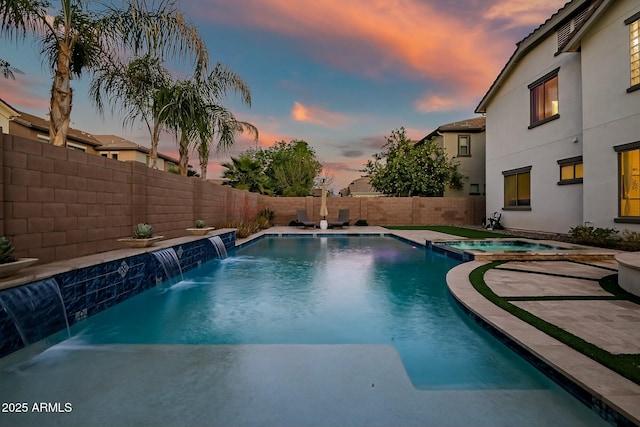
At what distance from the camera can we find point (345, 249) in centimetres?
1123

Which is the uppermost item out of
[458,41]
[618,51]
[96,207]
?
[458,41]

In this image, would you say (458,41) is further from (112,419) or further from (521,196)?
(112,419)

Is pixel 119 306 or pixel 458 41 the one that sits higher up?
pixel 458 41

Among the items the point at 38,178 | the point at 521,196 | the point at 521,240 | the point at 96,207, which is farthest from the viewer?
the point at 521,196

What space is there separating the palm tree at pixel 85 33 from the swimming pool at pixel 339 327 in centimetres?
397

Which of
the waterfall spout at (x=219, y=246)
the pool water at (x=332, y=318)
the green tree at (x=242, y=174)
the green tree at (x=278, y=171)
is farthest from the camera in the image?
the green tree at (x=278, y=171)

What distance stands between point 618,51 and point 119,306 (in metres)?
13.3

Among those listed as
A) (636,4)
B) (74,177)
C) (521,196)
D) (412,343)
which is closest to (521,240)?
(521,196)

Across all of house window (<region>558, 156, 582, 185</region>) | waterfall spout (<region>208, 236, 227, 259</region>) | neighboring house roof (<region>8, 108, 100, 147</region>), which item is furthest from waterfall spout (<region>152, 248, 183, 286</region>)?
neighboring house roof (<region>8, 108, 100, 147</region>)

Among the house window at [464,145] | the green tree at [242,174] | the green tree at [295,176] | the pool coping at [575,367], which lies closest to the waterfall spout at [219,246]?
the pool coping at [575,367]

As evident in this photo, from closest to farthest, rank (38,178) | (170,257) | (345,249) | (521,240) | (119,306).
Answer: (38,178)
(119,306)
(170,257)
(521,240)
(345,249)

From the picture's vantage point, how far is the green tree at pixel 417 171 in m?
22.0

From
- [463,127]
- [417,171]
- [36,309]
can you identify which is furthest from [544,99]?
[36,309]

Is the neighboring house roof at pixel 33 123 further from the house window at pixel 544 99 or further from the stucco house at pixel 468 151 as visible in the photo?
the house window at pixel 544 99
